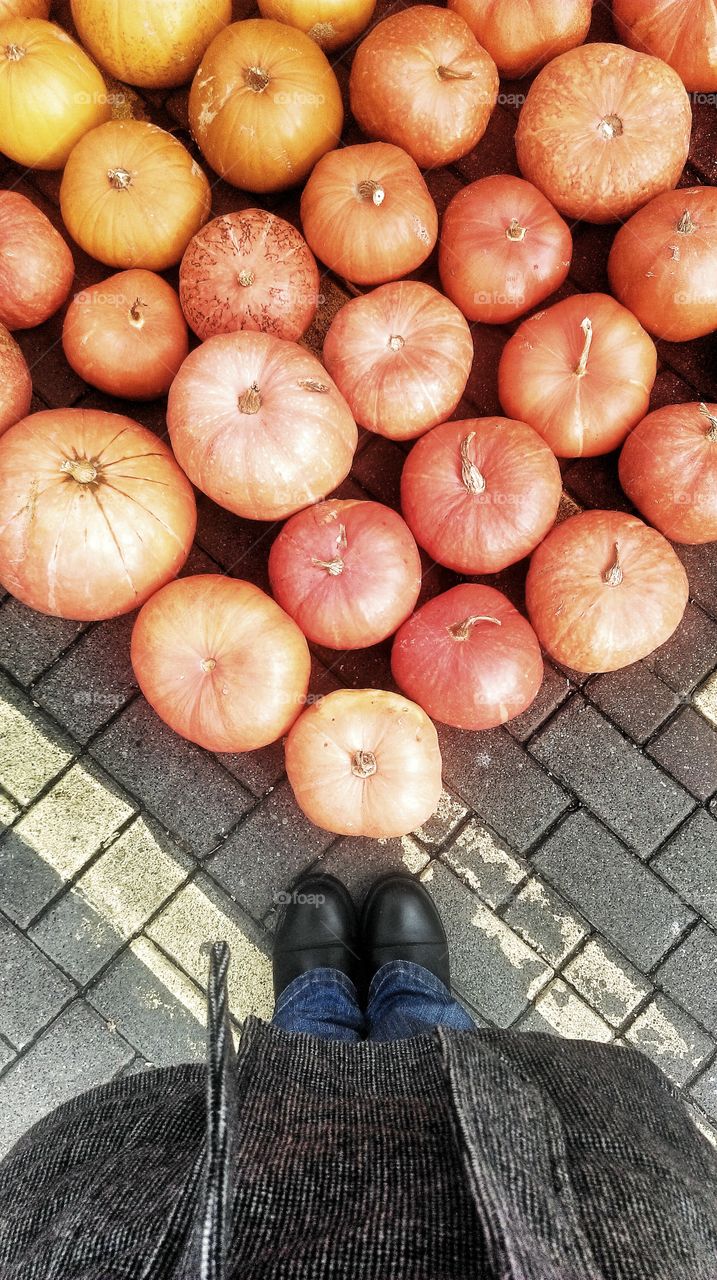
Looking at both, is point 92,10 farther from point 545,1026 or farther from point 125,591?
point 545,1026

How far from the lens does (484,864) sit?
9.02 ft

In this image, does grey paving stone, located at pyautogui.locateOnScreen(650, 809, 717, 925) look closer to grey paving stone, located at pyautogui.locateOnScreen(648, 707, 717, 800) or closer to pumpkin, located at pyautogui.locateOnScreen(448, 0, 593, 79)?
grey paving stone, located at pyautogui.locateOnScreen(648, 707, 717, 800)

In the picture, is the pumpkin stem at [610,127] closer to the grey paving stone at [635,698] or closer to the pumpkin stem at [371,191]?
the pumpkin stem at [371,191]

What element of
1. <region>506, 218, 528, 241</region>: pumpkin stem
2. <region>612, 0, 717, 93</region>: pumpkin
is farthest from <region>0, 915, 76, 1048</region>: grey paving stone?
<region>612, 0, 717, 93</region>: pumpkin

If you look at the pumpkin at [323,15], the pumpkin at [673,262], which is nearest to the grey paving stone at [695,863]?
the pumpkin at [673,262]

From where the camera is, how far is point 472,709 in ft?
7.98

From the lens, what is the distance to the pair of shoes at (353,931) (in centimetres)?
259

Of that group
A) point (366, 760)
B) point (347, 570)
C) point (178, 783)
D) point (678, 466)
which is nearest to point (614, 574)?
point (678, 466)

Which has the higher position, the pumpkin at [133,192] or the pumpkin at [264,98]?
the pumpkin at [264,98]

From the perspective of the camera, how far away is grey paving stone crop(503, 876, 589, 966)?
273 cm

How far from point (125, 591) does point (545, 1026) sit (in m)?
1.90

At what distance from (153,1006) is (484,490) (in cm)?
190

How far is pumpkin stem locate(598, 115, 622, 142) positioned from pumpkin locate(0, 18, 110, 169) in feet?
4.96

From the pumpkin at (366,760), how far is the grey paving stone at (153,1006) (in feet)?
2.65
